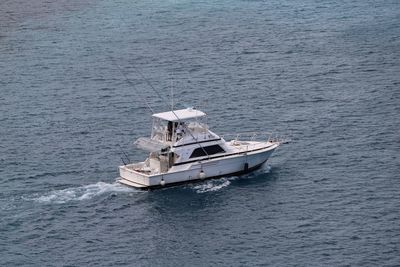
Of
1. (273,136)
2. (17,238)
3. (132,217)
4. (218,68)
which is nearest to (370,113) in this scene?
(273,136)

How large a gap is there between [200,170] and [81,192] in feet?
49.3

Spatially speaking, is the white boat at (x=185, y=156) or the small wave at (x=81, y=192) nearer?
the small wave at (x=81, y=192)

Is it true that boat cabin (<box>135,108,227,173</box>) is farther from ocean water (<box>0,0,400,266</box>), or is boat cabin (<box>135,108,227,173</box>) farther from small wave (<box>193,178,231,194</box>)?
ocean water (<box>0,0,400,266</box>)

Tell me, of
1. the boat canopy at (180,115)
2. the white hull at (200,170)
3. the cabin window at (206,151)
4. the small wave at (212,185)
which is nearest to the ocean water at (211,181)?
the small wave at (212,185)

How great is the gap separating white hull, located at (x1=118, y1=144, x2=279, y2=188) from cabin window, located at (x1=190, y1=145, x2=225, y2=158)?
40.0 inches

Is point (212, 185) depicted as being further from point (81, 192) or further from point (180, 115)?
point (81, 192)

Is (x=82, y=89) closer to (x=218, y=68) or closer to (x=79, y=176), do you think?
(x=218, y=68)

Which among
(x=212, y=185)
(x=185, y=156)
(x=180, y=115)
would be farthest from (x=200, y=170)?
(x=180, y=115)

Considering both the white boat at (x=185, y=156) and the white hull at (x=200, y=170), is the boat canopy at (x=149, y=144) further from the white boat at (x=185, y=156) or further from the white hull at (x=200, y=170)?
the white hull at (x=200, y=170)

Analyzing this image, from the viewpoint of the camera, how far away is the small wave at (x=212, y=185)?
5846 inches

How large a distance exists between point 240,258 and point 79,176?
31.3m

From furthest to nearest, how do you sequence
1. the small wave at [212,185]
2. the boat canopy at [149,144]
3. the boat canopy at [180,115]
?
the boat canopy at [180,115], the boat canopy at [149,144], the small wave at [212,185]

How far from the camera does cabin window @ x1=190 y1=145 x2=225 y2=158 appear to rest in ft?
497

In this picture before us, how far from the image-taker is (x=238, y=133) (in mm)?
164375
